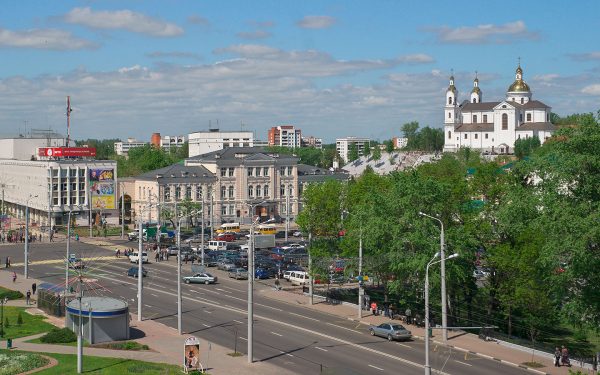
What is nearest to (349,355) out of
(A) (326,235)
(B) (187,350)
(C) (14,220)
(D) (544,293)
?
(B) (187,350)

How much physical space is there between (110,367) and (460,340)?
2204 centimetres

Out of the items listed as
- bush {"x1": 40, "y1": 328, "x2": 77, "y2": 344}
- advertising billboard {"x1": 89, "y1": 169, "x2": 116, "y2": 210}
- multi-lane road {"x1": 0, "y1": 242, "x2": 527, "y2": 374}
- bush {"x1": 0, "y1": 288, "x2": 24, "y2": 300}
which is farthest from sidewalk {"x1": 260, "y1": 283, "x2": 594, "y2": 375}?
advertising billboard {"x1": 89, "y1": 169, "x2": 116, "y2": 210}

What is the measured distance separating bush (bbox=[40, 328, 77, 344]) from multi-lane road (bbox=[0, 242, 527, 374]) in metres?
7.30

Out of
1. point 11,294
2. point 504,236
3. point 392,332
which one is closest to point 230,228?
point 11,294

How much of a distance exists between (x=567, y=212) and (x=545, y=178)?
406 centimetres

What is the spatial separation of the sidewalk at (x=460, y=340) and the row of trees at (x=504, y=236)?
275 cm

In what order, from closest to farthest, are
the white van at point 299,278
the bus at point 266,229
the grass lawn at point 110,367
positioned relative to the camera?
the grass lawn at point 110,367 → the white van at point 299,278 → the bus at point 266,229

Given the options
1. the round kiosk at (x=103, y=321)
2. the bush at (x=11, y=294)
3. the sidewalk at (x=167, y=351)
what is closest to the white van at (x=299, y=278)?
the sidewalk at (x=167, y=351)

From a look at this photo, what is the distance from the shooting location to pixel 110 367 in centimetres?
4584

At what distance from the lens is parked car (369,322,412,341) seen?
5356cm

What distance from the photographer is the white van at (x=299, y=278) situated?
77062mm

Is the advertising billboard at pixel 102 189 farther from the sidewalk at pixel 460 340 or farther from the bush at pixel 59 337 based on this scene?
the bush at pixel 59 337

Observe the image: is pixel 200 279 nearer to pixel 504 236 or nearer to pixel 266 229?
pixel 504 236

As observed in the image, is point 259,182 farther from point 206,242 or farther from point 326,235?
point 326,235
